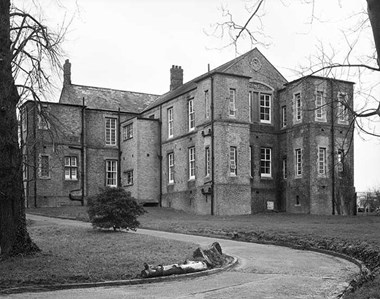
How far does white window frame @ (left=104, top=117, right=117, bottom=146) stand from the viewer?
5131cm

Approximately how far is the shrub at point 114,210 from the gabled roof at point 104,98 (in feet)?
94.1

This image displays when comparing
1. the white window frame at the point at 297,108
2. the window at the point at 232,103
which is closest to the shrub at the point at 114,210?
the window at the point at 232,103

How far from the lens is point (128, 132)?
5009cm

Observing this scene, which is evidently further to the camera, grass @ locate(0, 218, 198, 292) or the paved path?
grass @ locate(0, 218, 198, 292)

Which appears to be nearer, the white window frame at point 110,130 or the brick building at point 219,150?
the brick building at point 219,150

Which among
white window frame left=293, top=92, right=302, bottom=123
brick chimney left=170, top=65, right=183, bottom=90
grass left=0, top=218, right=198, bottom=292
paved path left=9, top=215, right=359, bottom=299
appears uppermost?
brick chimney left=170, top=65, right=183, bottom=90

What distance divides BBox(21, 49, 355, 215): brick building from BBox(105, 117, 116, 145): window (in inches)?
3.7

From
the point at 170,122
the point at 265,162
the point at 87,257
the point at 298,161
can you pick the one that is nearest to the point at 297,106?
the point at 298,161

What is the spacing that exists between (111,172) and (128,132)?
163 inches

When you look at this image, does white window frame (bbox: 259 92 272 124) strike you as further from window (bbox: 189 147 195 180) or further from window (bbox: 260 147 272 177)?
window (bbox: 189 147 195 180)

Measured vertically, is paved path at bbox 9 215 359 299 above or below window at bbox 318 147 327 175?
below

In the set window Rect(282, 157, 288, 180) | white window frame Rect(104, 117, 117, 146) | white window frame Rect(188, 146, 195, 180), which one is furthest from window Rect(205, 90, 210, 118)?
white window frame Rect(104, 117, 117, 146)

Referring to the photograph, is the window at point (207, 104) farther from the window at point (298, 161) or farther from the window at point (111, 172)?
the window at point (111, 172)

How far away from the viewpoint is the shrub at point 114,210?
2350cm
